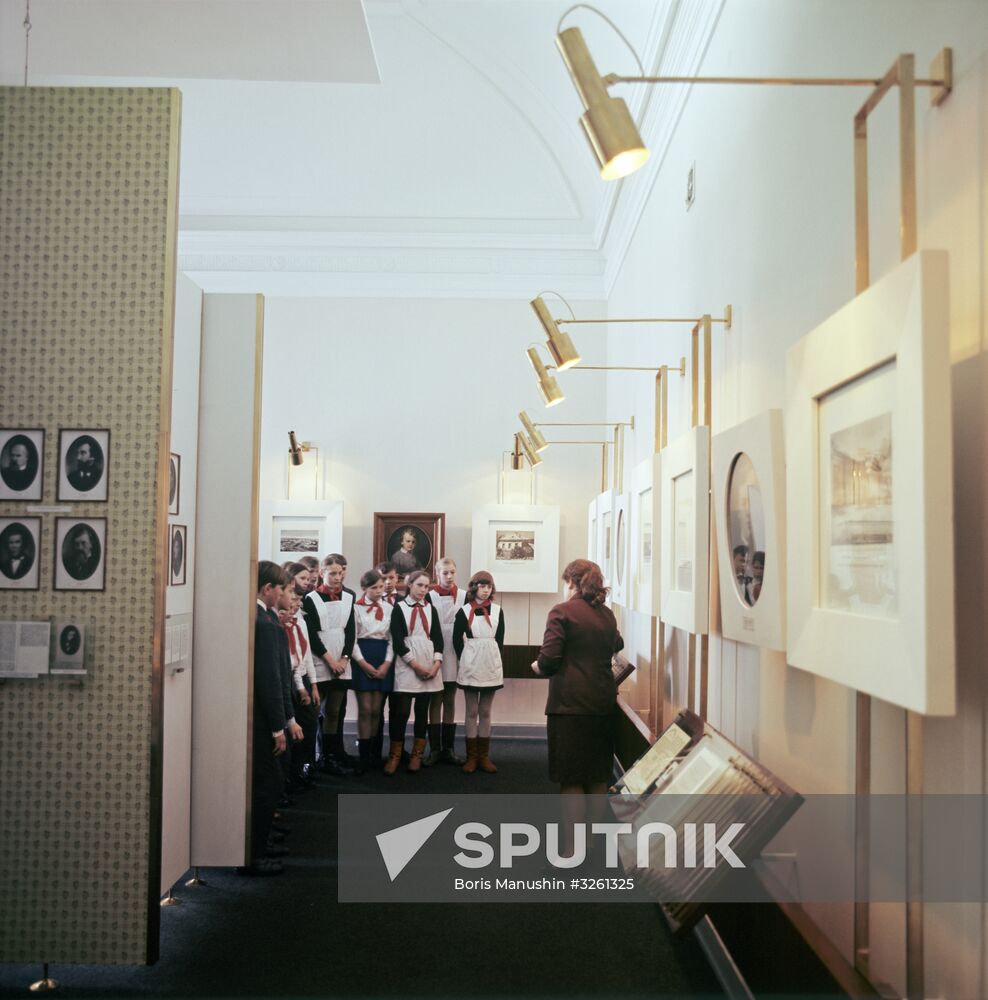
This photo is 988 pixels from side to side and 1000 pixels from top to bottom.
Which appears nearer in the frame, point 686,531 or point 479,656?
point 686,531

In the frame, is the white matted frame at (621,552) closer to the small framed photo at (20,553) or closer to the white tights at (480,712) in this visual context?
the white tights at (480,712)

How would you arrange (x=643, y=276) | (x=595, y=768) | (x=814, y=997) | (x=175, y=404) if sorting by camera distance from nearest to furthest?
(x=814, y=997), (x=175, y=404), (x=595, y=768), (x=643, y=276)

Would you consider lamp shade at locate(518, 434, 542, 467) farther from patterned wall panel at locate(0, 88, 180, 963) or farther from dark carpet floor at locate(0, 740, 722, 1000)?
patterned wall panel at locate(0, 88, 180, 963)

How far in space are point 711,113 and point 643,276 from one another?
286 centimetres

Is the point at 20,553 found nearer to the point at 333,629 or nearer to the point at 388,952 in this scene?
the point at 388,952

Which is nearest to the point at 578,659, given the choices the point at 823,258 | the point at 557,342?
the point at 557,342

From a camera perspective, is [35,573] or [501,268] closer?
[35,573]

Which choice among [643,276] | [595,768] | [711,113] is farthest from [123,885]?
[643,276]

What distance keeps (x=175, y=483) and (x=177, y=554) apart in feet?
1.38

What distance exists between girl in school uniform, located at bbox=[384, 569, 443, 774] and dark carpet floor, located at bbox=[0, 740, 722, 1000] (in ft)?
9.60

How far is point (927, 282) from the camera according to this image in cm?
210

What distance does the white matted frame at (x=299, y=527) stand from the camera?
38.3 feet

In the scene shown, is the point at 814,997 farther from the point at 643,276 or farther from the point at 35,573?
the point at 643,276

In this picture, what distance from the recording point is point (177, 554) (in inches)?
226
